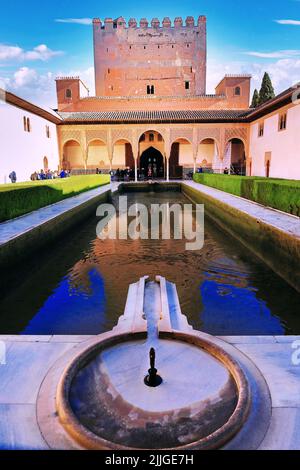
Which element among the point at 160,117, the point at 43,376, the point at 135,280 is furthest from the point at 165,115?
the point at 43,376

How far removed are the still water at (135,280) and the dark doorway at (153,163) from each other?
72.5 ft

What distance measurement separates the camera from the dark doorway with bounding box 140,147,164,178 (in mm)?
29703

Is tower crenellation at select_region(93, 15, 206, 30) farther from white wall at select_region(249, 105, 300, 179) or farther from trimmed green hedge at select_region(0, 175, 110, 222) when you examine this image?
trimmed green hedge at select_region(0, 175, 110, 222)

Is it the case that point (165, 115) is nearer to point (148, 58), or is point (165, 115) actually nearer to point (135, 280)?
point (148, 58)

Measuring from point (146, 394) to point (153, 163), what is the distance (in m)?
28.5

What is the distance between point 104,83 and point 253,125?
17.2 meters

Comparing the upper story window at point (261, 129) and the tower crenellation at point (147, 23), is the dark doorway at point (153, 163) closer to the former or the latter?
the upper story window at point (261, 129)

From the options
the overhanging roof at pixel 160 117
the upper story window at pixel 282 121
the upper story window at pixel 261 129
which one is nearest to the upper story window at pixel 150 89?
the overhanging roof at pixel 160 117

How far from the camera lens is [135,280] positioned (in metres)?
5.75

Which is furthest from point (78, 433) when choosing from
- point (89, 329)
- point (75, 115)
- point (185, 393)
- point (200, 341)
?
point (75, 115)

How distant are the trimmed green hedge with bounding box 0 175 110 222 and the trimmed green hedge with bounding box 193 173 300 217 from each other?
6.66 meters

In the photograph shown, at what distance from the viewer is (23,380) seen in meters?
2.52

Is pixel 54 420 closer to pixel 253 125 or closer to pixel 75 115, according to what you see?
pixel 253 125

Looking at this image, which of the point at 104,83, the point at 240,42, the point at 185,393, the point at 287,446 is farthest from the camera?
the point at 240,42
